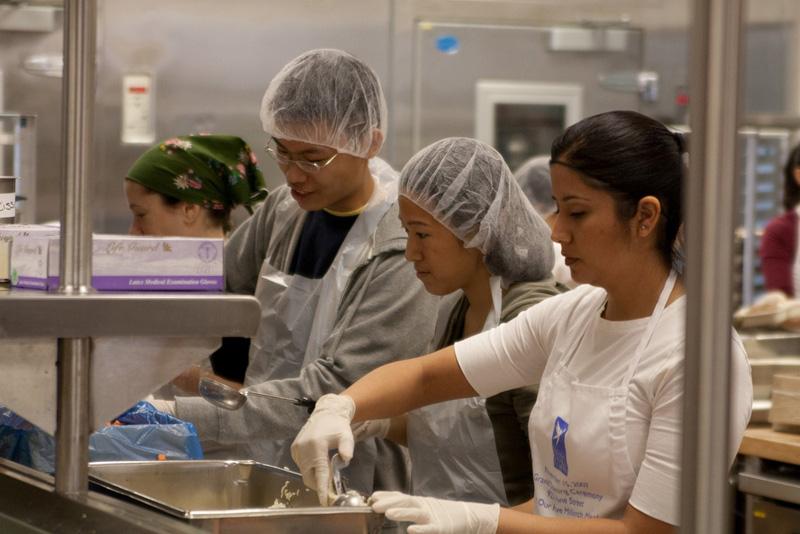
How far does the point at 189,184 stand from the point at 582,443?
140 centimetres

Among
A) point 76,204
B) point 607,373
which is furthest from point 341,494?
point 76,204

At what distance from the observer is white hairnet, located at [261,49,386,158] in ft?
7.52

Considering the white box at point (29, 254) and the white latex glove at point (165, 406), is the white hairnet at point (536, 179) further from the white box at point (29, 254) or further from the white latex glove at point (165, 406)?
the white box at point (29, 254)

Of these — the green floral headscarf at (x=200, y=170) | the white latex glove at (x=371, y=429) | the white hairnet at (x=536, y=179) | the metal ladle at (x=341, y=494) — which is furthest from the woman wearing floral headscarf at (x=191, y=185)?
the white hairnet at (x=536, y=179)

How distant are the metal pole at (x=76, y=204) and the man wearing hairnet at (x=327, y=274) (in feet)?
2.68

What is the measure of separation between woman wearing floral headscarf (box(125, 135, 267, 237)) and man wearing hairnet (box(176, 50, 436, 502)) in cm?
21

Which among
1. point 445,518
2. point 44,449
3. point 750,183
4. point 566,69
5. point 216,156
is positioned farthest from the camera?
point 566,69

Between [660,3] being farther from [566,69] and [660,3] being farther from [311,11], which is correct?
[311,11]

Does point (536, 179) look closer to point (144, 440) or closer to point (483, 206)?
point (483, 206)

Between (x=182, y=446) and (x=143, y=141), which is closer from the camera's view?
(x=182, y=446)

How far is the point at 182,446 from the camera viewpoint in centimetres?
183

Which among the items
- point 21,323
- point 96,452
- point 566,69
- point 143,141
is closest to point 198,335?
point 21,323

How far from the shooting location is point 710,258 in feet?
2.18

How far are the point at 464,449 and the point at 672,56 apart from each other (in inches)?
128
